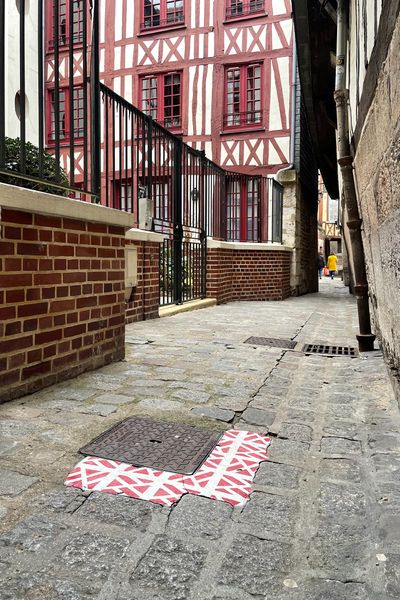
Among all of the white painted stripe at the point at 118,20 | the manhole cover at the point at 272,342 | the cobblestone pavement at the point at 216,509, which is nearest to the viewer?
the cobblestone pavement at the point at 216,509

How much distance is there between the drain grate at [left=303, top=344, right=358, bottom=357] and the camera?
13.7 feet

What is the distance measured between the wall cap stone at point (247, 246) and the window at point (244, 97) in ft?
11.8

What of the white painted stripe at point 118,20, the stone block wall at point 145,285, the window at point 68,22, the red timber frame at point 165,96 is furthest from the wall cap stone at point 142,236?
the white painted stripe at point 118,20

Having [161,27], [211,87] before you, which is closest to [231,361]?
[211,87]

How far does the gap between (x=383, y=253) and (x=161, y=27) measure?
41.8ft

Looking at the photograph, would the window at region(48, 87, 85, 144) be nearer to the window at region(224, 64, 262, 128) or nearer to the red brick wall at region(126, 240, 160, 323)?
the red brick wall at region(126, 240, 160, 323)

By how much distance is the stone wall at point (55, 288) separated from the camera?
7.87 ft

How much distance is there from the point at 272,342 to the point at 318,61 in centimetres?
566

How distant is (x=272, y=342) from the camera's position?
4.70m

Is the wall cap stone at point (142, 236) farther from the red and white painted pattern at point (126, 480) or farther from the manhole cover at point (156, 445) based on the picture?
the red and white painted pattern at point (126, 480)

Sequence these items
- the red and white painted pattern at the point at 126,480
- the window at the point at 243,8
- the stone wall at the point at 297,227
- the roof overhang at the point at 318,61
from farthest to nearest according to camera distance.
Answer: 1. the window at the point at 243,8
2. the stone wall at the point at 297,227
3. the roof overhang at the point at 318,61
4. the red and white painted pattern at the point at 126,480

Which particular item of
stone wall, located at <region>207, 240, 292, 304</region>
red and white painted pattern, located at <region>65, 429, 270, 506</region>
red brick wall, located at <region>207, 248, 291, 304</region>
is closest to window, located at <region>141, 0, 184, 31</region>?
stone wall, located at <region>207, 240, 292, 304</region>

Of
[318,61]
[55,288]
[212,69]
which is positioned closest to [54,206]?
[55,288]

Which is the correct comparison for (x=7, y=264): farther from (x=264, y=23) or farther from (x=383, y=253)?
(x=264, y=23)
